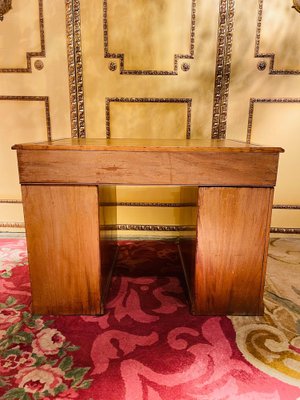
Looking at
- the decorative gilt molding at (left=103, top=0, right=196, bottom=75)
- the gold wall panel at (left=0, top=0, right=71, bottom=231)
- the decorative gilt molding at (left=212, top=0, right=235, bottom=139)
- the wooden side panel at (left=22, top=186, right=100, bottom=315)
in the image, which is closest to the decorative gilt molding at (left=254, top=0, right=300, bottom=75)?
the decorative gilt molding at (left=212, top=0, right=235, bottom=139)

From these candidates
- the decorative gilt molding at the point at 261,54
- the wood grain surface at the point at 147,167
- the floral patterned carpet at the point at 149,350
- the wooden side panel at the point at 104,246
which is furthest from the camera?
the decorative gilt molding at the point at 261,54

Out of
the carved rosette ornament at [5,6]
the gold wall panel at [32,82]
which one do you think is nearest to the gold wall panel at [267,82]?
the gold wall panel at [32,82]

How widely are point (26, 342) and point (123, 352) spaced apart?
332 millimetres

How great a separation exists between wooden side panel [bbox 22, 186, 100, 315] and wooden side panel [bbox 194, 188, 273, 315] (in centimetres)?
39

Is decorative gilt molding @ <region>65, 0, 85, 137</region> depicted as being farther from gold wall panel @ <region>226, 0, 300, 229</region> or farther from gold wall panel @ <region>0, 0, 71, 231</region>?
gold wall panel @ <region>226, 0, 300, 229</region>

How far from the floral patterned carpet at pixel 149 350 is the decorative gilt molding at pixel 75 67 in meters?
0.98

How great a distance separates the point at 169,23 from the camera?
1752 millimetres

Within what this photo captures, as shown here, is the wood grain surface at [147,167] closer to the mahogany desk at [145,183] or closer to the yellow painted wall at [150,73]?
the mahogany desk at [145,183]

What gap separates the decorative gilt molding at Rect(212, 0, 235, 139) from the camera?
1.74m

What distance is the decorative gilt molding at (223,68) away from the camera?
5.72 feet

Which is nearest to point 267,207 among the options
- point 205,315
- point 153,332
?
point 205,315

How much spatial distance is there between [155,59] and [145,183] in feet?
3.34

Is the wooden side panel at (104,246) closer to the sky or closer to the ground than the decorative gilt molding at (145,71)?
closer to the ground

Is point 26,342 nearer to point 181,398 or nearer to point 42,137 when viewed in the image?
point 181,398
